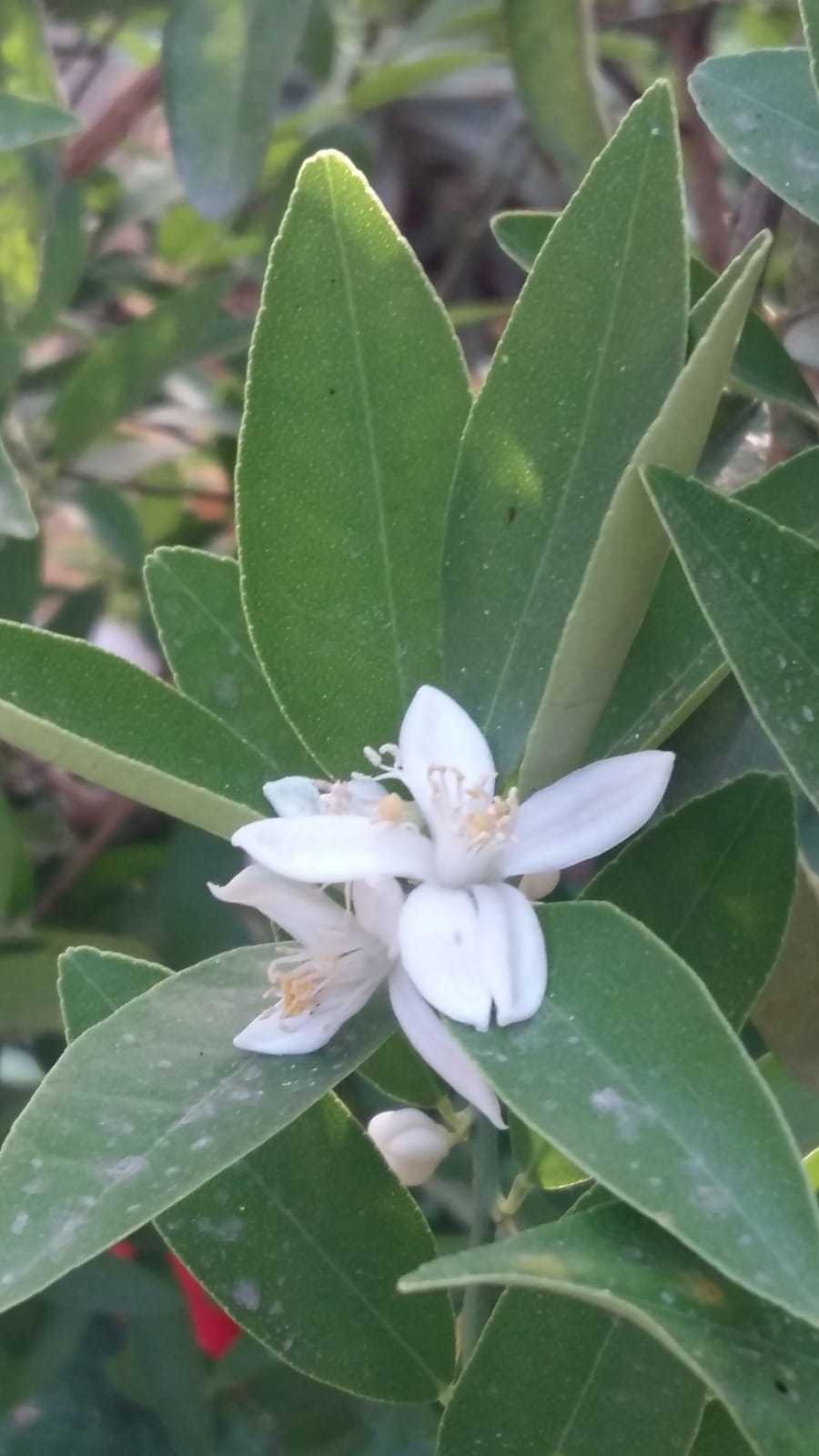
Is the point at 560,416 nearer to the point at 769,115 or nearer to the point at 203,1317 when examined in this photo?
the point at 769,115

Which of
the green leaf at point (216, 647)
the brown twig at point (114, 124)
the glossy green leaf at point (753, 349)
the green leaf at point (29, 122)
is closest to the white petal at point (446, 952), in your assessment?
the green leaf at point (216, 647)

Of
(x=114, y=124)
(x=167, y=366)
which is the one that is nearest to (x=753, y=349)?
(x=167, y=366)

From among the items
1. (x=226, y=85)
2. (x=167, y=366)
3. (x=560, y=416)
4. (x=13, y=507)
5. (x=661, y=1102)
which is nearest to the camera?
(x=661, y=1102)

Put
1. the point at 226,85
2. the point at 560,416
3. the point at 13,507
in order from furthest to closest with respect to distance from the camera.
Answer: the point at 226,85 → the point at 13,507 → the point at 560,416

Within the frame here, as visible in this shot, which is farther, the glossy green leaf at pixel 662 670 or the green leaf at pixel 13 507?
the green leaf at pixel 13 507

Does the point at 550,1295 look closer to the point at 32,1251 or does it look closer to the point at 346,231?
the point at 32,1251

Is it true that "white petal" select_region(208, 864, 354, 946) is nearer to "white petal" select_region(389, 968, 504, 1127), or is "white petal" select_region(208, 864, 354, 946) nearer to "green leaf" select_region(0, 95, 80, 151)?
"white petal" select_region(389, 968, 504, 1127)

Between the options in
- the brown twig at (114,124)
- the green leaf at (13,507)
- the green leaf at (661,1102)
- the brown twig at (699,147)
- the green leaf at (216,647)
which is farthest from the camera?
the brown twig at (114,124)

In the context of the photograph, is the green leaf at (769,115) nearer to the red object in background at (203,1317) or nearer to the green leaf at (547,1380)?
the green leaf at (547,1380)
